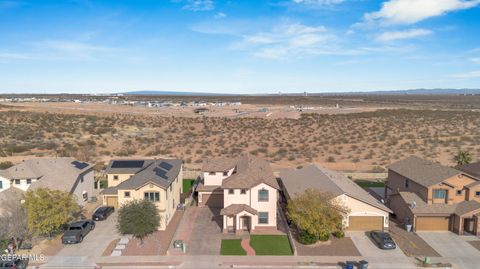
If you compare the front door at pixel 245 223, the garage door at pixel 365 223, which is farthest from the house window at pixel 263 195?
the garage door at pixel 365 223

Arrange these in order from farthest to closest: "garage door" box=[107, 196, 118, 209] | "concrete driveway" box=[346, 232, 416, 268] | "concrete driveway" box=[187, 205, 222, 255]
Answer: "garage door" box=[107, 196, 118, 209], "concrete driveway" box=[187, 205, 222, 255], "concrete driveway" box=[346, 232, 416, 268]

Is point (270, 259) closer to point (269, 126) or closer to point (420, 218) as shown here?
point (420, 218)

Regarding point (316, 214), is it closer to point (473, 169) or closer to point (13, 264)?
point (473, 169)

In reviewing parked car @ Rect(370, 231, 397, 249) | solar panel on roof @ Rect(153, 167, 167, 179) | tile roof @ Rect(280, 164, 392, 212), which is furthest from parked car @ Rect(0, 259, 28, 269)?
parked car @ Rect(370, 231, 397, 249)

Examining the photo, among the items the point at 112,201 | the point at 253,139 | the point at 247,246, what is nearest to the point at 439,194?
the point at 247,246

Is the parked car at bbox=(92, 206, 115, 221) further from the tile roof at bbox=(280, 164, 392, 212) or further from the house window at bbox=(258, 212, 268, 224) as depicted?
the tile roof at bbox=(280, 164, 392, 212)

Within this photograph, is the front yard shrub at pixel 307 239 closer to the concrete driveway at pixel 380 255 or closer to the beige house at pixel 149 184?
the concrete driveway at pixel 380 255

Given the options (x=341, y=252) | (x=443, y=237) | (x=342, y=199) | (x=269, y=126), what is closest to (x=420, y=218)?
(x=443, y=237)
